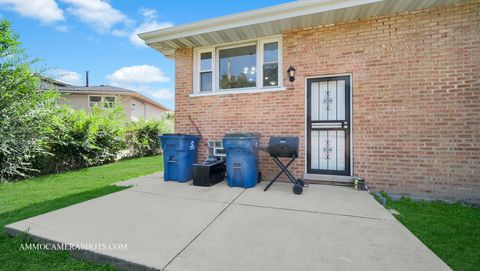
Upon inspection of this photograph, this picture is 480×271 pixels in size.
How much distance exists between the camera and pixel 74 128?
6.97m

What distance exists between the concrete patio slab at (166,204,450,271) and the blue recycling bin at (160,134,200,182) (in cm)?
233

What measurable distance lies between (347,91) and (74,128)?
8.18 m

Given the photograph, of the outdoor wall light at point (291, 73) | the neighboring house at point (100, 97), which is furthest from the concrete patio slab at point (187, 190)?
the neighboring house at point (100, 97)

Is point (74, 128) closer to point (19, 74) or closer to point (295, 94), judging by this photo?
point (19, 74)

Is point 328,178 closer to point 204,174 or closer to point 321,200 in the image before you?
point 321,200

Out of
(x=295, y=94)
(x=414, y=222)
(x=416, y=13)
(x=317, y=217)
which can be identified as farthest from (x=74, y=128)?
(x=416, y=13)

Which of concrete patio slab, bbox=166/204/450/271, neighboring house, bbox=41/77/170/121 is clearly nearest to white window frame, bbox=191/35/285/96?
concrete patio slab, bbox=166/204/450/271

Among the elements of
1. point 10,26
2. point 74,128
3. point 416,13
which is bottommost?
point 74,128

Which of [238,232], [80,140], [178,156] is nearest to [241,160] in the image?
[178,156]

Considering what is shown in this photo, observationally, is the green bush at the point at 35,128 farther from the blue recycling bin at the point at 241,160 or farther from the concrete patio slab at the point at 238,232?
the blue recycling bin at the point at 241,160

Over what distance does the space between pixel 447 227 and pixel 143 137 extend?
11486mm

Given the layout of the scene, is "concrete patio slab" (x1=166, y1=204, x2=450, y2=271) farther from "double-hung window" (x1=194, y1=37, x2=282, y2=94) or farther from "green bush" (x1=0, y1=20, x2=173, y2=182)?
"green bush" (x1=0, y1=20, x2=173, y2=182)

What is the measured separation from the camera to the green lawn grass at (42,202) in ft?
6.40

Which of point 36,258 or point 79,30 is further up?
point 79,30
